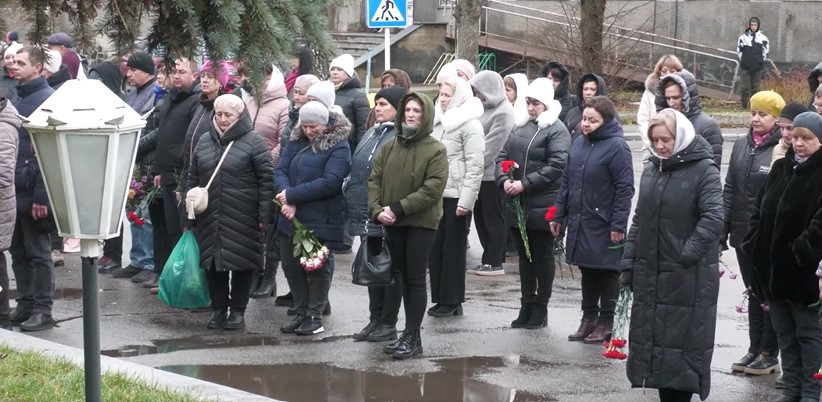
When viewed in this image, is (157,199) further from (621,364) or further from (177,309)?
(621,364)

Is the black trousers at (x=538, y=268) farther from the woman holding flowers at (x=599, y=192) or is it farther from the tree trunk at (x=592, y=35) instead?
the tree trunk at (x=592, y=35)

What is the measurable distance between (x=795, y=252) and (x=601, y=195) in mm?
1977

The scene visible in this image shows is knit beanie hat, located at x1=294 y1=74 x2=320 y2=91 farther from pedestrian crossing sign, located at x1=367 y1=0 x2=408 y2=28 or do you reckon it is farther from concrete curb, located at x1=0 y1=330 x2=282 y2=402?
pedestrian crossing sign, located at x1=367 y1=0 x2=408 y2=28

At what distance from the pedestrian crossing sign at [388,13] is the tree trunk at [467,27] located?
858 cm

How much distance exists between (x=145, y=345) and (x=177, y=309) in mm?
1338

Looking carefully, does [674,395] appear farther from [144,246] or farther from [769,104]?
[144,246]

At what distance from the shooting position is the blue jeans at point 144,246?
12.4 meters

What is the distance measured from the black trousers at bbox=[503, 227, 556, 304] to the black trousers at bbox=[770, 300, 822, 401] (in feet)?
8.04

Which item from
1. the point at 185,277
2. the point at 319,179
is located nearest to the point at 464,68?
the point at 319,179

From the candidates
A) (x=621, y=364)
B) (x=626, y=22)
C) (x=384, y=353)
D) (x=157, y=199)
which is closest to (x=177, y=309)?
(x=157, y=199)

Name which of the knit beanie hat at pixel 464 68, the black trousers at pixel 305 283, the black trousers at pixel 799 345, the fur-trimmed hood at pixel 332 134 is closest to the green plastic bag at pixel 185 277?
the black trousers at pixel 305 283

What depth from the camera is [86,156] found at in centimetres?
590

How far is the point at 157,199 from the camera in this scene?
1181 cm

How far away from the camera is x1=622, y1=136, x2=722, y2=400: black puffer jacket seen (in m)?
7.43
